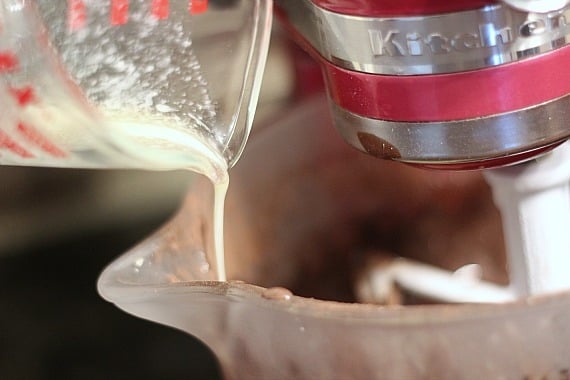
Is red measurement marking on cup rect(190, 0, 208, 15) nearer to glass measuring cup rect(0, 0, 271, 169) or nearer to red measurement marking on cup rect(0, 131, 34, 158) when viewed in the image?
glass measuring cup rect(0, 0, 271, 169)

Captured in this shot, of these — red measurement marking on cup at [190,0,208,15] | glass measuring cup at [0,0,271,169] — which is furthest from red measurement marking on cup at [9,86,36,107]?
red measurement marking on cup at [190,0,208,15]

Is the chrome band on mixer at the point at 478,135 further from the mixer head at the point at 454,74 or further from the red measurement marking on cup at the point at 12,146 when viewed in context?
the red measurement marking on cup at the point at 12,146

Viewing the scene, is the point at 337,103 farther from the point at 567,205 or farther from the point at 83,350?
the point at 83,350

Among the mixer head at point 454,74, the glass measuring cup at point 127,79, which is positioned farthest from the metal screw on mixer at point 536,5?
the glass measuring cup at point 127,79

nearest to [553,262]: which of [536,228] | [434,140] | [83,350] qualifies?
[536,228]

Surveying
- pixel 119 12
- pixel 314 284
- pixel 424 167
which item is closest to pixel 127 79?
pixel 119 12

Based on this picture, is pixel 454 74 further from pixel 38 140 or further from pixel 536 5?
pixel 38 140
